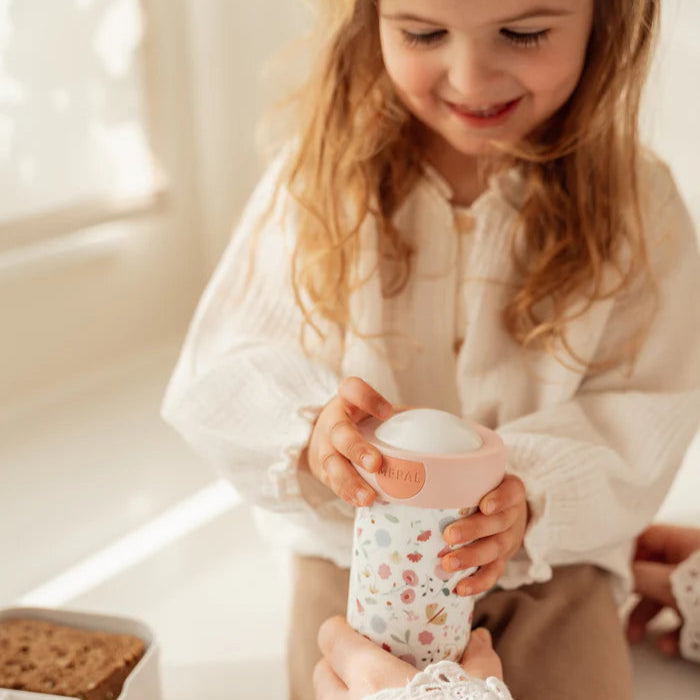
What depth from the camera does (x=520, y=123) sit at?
36.2 inches

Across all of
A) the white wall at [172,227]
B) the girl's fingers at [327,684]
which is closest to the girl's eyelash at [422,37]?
the girl's fingers at [327,684]

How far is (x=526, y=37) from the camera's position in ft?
2.78

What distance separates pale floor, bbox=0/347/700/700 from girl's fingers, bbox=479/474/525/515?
0.90ft

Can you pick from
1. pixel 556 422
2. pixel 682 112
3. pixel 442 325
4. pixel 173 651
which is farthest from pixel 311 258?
pixel 682 112

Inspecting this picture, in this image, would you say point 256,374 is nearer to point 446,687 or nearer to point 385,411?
point 385,411

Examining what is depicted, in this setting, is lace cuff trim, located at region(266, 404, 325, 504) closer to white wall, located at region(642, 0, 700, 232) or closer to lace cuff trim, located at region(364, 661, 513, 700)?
lace cuff trim, located at region(364, 661, 513, 700)

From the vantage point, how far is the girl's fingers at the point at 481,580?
0.76m

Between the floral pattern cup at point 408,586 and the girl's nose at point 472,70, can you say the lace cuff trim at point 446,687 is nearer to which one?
the floral pattern cup at point 408,586

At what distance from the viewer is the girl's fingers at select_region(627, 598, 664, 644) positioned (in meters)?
1.03

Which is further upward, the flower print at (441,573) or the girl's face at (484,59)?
the girl's face at (484,59)

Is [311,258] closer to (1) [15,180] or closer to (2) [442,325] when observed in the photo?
(2) [442,325]

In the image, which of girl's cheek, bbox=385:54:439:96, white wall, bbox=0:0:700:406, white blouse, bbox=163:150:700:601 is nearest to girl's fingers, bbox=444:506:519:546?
white blouse, bbox=163:150:700:601

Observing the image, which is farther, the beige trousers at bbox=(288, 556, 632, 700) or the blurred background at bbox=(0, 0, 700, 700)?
the blurred background at bbox=(0, 0, 700, 700)

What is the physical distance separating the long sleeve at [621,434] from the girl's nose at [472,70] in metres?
0.24
